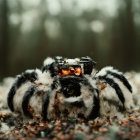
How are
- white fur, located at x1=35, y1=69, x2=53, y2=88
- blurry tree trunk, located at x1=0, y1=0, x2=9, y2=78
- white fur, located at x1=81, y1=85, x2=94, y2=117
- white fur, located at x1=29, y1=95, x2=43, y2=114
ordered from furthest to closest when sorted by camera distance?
blurry tree trunk, located at x1=0, y1=0, x2=9, y2=78 → white fur, located at x1=35, y1=69, x2=53, y2=88 → white fur, located at x1=29, y1=95, x2=43, y2=114 → white fur, located at x1=81, y1=85, x2=94, y2=117

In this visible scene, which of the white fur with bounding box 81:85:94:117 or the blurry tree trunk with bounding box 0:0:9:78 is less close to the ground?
the blurry tree trunk with bounding box 0:0:9:78

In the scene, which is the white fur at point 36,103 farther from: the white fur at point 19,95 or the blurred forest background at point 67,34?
the blurred forest background at point 67,34

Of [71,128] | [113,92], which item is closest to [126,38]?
[113,92]

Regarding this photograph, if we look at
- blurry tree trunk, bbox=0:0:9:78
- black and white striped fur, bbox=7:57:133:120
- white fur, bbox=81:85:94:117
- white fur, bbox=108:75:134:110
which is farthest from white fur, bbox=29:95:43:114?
blurry tree trunk, bbox=0:0:9:78

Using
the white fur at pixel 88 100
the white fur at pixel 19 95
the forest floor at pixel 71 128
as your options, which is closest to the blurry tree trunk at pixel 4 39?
the white fur at pixel 19 95

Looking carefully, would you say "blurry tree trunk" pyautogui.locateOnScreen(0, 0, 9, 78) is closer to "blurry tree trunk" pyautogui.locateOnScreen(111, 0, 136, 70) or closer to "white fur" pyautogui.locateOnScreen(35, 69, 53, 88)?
"blurry tree trunk" pyautogui.locateOnScreen(111, 0, 136, 70)

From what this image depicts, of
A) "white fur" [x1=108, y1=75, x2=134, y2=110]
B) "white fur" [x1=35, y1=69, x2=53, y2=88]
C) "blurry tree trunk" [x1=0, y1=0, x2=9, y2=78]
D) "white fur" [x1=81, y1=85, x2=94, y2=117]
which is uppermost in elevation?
"blurry tree trunk" [x1=0, y1=0, x2=9, y2=78]

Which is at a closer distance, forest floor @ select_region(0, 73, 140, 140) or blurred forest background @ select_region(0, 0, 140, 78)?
forest floor @ select_region(0, 73, 140, 140)

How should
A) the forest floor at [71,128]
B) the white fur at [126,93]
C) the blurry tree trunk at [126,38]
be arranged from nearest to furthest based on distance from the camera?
1. the forest floor at [71,128]
2. the white fur at [126,93]
3. the blurry tree trunk at [126,38]

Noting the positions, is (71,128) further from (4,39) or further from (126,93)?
(4,39)
